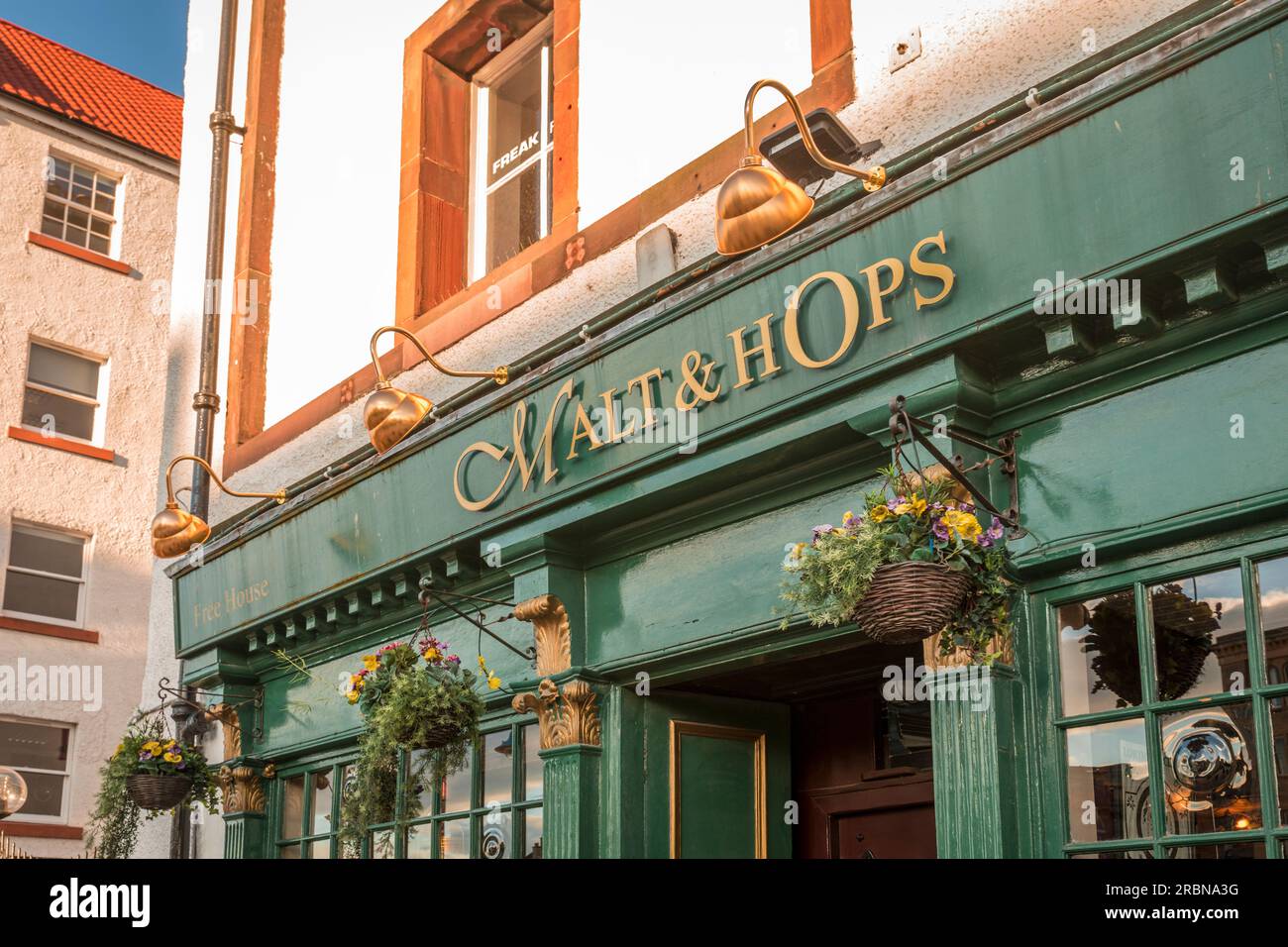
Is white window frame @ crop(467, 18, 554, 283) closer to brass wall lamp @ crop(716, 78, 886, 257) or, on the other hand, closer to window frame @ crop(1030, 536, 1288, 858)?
brass wall lamp @ crop(716, 78, 886, 257)

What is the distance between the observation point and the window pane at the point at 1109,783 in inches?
206

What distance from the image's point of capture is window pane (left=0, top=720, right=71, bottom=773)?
697 inches

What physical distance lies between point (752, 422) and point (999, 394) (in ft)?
3.61

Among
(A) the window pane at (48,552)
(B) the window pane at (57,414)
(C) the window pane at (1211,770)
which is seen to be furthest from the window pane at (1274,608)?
(B) the window pane at (57,414)

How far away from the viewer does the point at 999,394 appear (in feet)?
19.2

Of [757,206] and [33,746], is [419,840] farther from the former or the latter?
[33,746]

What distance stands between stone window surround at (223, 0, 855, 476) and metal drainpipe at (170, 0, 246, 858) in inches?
7.3

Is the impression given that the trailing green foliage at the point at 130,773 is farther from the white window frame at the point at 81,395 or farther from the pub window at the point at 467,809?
the white window frame at the point at 81,395

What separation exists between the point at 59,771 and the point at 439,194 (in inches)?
437

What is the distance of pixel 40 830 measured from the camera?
55.8 ft

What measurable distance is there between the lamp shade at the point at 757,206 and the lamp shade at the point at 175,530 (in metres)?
5.13

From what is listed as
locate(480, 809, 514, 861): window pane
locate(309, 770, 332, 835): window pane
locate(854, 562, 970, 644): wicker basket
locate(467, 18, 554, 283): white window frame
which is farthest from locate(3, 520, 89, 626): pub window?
locate(854, 562, 970, 644): wicker basket

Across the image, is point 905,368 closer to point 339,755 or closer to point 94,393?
point 339,755
